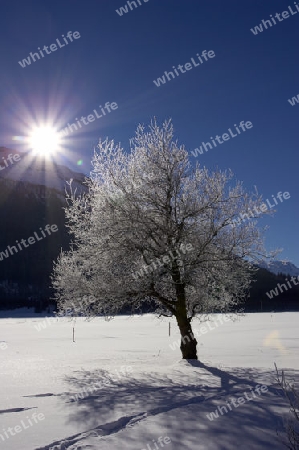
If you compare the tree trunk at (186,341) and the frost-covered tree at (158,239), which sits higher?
the frost-covered tree at (158,239)

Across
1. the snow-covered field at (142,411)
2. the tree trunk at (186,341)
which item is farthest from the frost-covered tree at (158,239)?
the snow-covered field at (142,411)

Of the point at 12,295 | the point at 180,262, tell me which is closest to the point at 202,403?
the point at 180,262

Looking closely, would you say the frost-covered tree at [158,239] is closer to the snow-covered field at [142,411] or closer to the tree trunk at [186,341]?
the tree trunk at [186,341]

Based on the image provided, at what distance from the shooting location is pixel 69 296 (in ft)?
45.0

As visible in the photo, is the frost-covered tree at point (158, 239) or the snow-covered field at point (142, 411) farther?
the frost-covered tree at point (158, 239)

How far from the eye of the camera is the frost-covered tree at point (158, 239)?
12.9 metres

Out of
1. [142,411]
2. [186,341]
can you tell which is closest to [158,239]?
[186,341]

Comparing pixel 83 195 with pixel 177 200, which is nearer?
pixel 177 200

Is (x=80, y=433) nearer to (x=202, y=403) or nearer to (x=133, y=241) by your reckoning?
(x=202, y=403)

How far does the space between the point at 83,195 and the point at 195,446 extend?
11565 mm

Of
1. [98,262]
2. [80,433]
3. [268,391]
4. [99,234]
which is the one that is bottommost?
[268,391]

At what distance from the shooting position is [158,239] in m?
13.3

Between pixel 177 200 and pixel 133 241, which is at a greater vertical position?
pixel 177 200

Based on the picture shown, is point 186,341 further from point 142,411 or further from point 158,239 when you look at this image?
point 142,411
